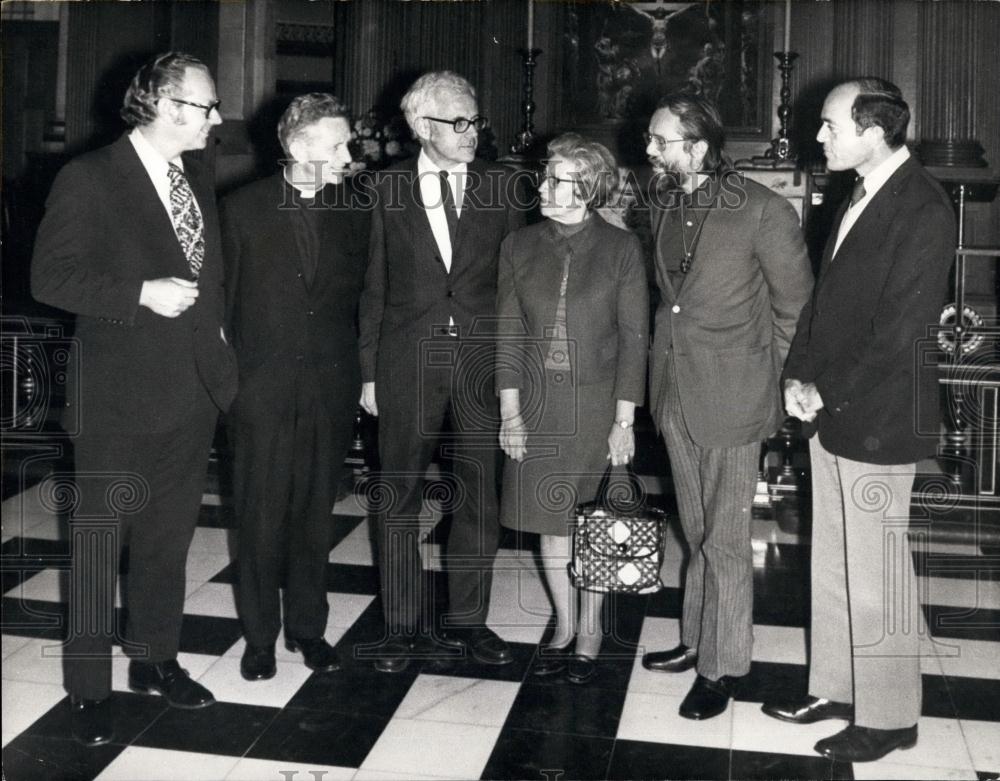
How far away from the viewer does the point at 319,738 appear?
2789 mm

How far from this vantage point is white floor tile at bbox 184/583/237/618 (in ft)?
12.1

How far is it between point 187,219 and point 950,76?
5.57 metres

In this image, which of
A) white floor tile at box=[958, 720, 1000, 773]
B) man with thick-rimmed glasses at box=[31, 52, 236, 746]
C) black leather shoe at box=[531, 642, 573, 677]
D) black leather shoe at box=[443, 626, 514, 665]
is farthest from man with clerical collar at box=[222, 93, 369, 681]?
white floor tile at box=[958, 720, 1000, 773]

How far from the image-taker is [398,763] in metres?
2.66

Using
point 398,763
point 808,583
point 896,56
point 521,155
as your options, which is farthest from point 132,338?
point 896,56

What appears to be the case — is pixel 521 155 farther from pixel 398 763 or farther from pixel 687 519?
pixel 398 763

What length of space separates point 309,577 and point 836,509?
1493 mm

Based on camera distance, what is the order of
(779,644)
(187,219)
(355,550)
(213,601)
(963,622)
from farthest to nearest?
(355,550), (213,601), (963,622), (779,644), (187,219)

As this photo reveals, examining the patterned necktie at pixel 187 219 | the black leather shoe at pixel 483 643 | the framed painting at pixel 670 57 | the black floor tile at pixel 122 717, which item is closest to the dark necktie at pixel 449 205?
the patterned necktie at pixel 187 219

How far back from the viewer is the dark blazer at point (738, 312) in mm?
2812

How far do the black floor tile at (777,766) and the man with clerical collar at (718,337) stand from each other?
0.23 meters

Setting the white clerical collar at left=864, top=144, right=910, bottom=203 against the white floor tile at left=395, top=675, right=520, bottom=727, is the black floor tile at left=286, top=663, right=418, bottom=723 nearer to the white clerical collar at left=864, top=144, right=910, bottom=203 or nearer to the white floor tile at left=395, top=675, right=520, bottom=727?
the white floor tile at left=395, top=675, right=520, bottom=727

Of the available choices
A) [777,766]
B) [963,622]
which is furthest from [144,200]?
[963,622]

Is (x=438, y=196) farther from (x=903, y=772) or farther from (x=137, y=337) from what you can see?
(x=903, y=772)
